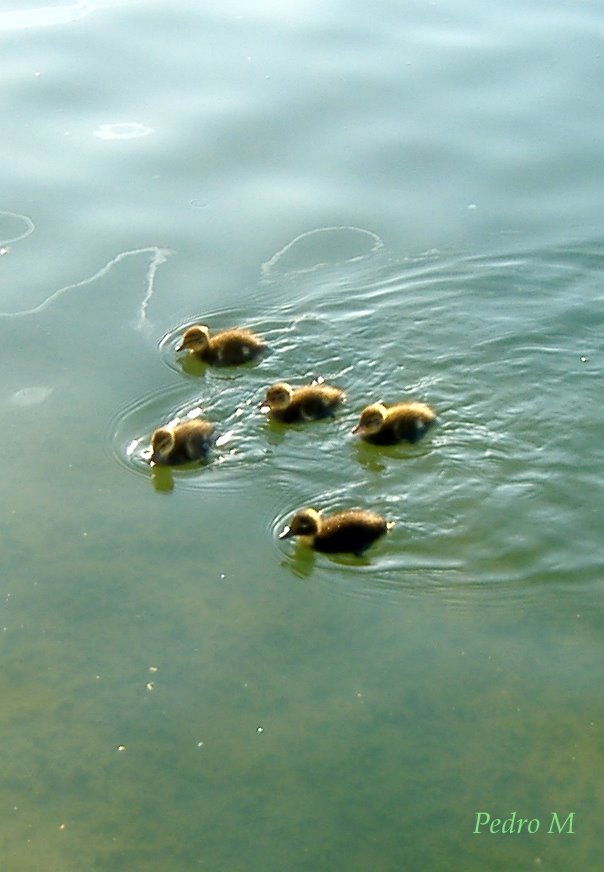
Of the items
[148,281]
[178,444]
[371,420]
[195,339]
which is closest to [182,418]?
[178,444]

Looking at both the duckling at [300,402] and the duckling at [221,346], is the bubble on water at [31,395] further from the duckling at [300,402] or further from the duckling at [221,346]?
the duckling at [300,402]

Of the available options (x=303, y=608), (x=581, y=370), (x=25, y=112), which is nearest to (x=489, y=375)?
(x=581, y=370)

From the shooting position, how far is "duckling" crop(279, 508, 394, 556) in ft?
14.3

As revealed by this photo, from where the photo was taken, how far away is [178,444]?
4805mm

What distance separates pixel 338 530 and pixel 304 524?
4.6 inches

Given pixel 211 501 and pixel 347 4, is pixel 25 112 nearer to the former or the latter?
pixel 347 4

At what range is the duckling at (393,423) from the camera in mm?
4816

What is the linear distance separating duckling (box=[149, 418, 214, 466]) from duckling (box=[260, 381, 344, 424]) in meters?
0.29

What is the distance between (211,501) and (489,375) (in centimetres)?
121

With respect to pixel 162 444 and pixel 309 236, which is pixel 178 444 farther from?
pixel 309 236

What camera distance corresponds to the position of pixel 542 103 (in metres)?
7.23

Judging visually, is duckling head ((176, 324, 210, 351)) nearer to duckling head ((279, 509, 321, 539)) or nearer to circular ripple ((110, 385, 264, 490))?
circular ripple ((110, 385, 264, 490))

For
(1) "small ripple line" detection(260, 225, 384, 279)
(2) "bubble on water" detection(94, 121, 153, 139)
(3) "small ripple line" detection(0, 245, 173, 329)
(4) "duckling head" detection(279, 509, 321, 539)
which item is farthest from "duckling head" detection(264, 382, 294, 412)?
(2) "bubble on water" detection(94, 121, 153, 139)

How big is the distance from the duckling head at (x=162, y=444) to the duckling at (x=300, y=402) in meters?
0.44
